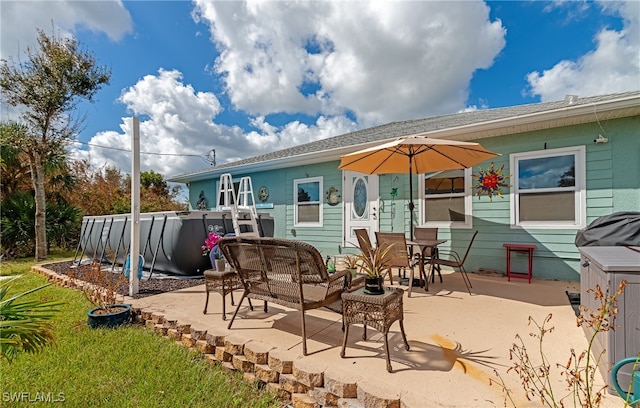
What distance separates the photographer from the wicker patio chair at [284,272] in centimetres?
238

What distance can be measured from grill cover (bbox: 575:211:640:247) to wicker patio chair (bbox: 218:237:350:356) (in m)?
3.38

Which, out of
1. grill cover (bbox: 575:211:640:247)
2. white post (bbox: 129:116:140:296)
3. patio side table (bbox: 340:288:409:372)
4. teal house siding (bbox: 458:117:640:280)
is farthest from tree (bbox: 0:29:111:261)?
grill cover (bbox: 575:211:640:247)

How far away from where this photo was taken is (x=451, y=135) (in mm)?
5668

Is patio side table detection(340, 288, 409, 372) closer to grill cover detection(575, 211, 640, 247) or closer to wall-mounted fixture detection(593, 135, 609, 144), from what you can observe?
grill cover detection(575, 211, 640, 247)

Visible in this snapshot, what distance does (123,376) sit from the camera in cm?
241

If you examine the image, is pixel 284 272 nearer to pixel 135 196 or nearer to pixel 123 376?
pixel 123 376

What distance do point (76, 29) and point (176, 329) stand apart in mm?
9788

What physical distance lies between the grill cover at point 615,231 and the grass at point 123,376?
420 cm

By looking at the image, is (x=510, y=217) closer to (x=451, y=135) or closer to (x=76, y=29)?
(x=451, y=135)

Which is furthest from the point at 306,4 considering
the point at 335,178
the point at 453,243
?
the point at 453,243

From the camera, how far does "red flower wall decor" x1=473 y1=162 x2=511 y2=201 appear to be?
541cm

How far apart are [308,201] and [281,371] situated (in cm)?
608

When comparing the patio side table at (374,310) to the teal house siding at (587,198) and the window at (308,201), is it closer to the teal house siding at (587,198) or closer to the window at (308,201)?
the teal house siding at (587,198)

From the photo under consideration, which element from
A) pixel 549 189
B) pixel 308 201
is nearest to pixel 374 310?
pixel 549 189
